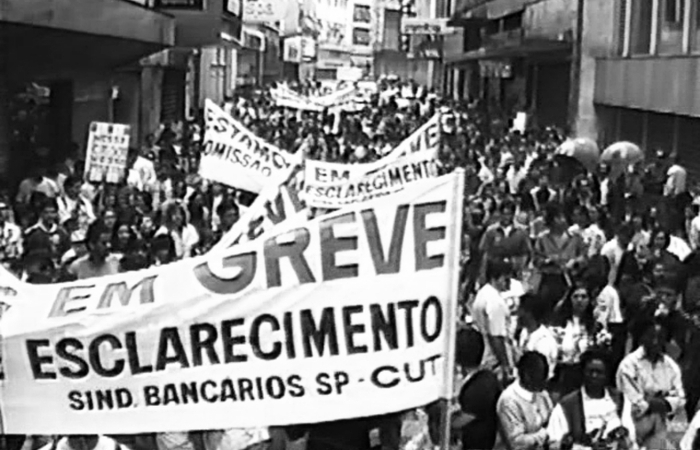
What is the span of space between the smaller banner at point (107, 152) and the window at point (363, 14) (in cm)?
11778

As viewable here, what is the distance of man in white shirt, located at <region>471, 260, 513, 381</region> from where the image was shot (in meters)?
9.42

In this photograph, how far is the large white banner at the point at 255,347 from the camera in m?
Result: 6.23

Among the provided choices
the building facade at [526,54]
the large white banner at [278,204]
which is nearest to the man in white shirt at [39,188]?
the large white banner at [278,204]

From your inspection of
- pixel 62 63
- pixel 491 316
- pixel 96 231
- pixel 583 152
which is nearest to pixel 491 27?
pixel 62 63

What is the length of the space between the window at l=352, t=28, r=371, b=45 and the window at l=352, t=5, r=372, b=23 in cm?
78

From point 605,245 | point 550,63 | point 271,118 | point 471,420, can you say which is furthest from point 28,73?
point 550,63

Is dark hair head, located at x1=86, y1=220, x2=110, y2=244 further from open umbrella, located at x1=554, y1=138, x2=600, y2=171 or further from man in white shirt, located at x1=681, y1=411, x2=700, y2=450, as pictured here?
open umbrella, located at x1=554, y1=138, x2=600, y2=171

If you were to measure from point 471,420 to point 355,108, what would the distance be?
125ft

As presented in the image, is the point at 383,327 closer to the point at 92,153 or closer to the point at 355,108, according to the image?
the point at 92,153

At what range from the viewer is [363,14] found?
134500 mm

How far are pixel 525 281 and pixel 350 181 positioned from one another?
2181mm

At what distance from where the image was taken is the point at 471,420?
745cm

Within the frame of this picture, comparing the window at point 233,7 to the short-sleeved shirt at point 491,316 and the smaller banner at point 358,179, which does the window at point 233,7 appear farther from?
the short-sleeved shirt at point 491,316

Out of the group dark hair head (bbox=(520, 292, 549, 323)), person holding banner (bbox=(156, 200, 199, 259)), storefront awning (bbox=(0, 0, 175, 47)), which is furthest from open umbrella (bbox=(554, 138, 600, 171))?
dark hair head (bbox=(520, 292, 549, 323))
